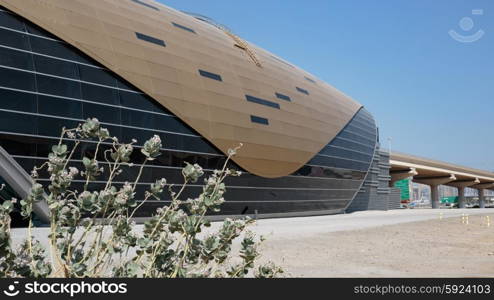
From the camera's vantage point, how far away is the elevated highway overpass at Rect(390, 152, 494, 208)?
276 ft

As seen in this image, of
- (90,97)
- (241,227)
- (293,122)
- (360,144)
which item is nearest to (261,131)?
(293,122)

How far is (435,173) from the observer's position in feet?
316

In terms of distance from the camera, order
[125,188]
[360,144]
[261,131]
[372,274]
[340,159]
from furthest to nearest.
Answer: [360,144] < [340,159] < [261,131] < [372,274] < [125,188]

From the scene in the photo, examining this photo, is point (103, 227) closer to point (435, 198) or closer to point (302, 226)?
point (302, 226)

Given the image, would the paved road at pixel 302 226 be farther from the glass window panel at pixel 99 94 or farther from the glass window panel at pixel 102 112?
the glass window panel at pixel 99 94

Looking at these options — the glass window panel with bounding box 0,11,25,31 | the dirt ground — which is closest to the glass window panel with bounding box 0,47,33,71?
the glass window panel with bounding box 0,11,25,31

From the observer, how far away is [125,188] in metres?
4.28

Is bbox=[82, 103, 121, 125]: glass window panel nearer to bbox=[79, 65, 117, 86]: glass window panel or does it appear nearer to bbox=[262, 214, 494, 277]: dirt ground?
bbox=[79, 65, 117, 86]: glass window panel

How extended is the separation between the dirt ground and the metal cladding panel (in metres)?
15.7

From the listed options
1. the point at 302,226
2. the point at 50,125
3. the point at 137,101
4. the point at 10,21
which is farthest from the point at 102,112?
the point at 302,226

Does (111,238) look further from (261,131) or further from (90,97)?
(261,131)

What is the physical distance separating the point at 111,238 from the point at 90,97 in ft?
75.7

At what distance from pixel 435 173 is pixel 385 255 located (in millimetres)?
92358

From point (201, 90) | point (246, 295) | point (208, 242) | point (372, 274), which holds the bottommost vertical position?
point (372, 274)
